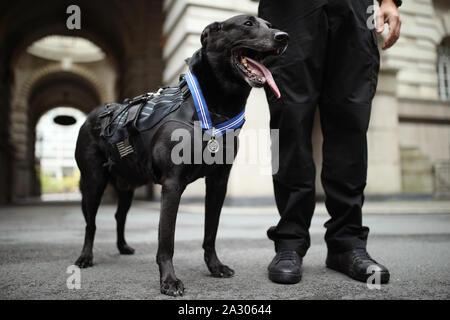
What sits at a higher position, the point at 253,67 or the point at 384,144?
the point at 384,144

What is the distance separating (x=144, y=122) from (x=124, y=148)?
0.28 meters

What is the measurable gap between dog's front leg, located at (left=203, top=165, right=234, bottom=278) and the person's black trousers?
0.37 metres

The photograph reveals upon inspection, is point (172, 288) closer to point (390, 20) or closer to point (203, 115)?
point (203, 115)

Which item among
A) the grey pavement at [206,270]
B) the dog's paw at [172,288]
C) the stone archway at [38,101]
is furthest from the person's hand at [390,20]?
the stone archway at [38,101]

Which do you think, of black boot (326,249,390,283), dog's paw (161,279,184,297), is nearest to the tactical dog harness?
dog's paw (161,279,184,297)

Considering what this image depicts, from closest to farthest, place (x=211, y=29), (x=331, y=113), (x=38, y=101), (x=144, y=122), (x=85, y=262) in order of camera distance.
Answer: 1. (x=211, y=29)
2. (x=144, y=122)
3. (x=331, y=113)
4. (x=85, y=262)
5. (x=38, y=101)

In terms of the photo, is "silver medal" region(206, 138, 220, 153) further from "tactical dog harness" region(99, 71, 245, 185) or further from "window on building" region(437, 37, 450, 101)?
"window on building" region(437, 37, 450, 101)

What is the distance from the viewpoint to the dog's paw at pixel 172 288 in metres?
1.81

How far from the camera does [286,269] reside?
2.07 meters

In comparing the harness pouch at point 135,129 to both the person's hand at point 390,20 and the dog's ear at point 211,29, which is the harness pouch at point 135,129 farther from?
the person's hand at point 390,20

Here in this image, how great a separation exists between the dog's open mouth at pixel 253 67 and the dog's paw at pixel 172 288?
1047 mm

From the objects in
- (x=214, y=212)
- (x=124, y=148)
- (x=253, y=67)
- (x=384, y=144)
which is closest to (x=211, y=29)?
(x=253, y=67)
